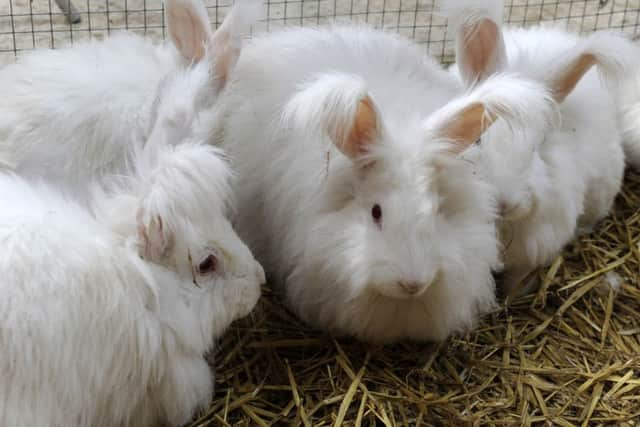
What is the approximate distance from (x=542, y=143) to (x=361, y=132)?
89cm

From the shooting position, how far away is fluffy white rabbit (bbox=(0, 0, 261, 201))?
2.58 m

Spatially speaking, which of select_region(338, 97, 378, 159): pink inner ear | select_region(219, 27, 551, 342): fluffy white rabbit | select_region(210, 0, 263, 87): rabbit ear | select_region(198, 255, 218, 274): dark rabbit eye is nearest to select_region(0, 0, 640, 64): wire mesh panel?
select_region(219, 27, 551, 342): fluffy white rabbit

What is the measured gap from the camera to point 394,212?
2229 millimetres

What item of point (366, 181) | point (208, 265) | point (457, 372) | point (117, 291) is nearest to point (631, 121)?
point (457, 372)

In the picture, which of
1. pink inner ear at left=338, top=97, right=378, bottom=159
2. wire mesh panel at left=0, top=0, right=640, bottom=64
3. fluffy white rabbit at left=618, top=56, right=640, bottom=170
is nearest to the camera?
pink inner ear at left=338, top=97, right=378, bottom=159

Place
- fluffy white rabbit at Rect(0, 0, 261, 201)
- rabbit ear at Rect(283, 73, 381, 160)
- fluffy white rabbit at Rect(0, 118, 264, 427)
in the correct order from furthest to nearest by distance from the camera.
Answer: fluffy white rabbit at Rect(0, 0, 261, 201)
rabbit ear at Rect(283, 73, 381, 160)
fluffy white rabbit at Rect(0, 118, 264, 427)

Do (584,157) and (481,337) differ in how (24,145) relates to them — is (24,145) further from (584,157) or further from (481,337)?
(584,157)

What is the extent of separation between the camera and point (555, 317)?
2.97m

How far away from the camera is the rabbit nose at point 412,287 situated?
7.14 feet

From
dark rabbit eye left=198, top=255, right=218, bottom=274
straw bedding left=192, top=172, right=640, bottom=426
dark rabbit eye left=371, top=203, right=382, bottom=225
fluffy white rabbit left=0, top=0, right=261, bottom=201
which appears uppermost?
fluffy white rabbit left=0, top=0, right=261, bottom=201

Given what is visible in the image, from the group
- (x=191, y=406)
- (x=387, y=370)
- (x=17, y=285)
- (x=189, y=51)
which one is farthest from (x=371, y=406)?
(x=189, y=51)

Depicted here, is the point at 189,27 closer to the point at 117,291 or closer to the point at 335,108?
the point at 335,108

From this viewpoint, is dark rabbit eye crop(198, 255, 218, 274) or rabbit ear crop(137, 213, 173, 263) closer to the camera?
rabbit ear crop(137, 213, 173, 263)

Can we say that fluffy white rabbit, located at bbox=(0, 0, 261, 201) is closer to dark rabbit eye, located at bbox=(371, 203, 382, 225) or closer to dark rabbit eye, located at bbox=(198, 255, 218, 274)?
dark rabbit eye, located at bbox=(198, 255, 218, 274)
